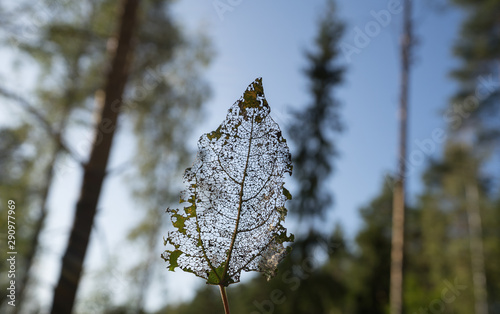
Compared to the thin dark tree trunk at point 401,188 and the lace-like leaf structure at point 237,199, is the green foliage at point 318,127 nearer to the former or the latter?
the thin dark tree trunk at point 401,188

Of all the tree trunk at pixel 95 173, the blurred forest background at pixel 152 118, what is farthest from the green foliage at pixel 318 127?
→ the tree trunk at pixel 95 173

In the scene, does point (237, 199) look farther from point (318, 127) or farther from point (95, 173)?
point (318, 127)

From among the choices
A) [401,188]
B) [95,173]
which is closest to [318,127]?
[401,188]

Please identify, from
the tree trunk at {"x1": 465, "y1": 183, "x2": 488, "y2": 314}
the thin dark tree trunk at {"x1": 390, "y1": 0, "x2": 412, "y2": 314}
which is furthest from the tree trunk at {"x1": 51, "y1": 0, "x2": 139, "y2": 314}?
the tree trunk at {"x1": 465, "y1": 183, "x2": 488, "y2": 314}

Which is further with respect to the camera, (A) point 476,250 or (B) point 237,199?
(A) point 476,250

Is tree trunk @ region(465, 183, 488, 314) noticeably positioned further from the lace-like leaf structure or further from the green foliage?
the lace-like leaf structure

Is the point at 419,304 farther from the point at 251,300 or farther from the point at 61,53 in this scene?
the point at 61,53
